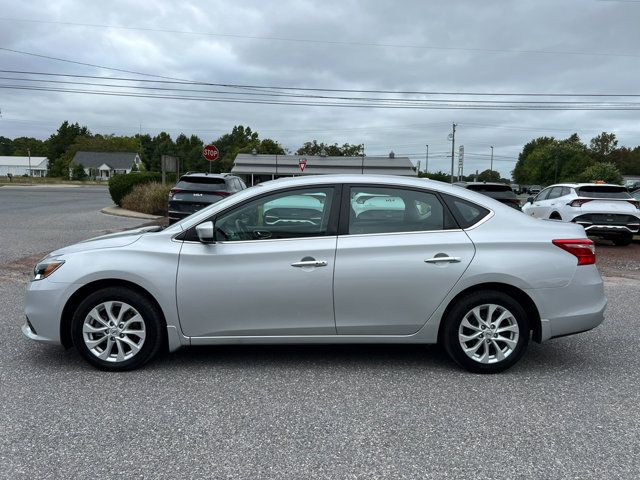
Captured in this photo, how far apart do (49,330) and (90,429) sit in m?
1.29

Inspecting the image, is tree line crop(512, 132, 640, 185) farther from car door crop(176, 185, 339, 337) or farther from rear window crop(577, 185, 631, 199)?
car door crop(176, 185, 339, 337)

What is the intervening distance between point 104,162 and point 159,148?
1131cm

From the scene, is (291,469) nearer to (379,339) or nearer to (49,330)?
(379,339)

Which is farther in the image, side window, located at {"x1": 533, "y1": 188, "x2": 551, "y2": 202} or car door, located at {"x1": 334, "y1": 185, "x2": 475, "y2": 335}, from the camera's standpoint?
side window, located at {"x1": 533, "y1": 188, "x2": 551, "y2": 202}

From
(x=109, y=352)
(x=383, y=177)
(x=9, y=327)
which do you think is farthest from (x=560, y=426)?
(x=9, y=327)

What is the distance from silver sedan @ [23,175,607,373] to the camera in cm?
432

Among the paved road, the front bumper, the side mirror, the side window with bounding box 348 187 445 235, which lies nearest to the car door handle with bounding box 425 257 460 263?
the side window with bounding box 348 187 445 235

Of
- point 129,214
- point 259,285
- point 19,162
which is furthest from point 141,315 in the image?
point 19,162

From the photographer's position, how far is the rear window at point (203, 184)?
48.5ft

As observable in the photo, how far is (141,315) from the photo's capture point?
14.3ft

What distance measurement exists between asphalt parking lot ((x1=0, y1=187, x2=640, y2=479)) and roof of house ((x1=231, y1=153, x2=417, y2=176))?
54.2 meters

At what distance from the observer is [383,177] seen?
4.77 meters

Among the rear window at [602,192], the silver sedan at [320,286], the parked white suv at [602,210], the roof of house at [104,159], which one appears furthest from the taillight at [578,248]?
the roof of house at [104,159]

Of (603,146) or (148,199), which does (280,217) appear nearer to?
(148,199)
